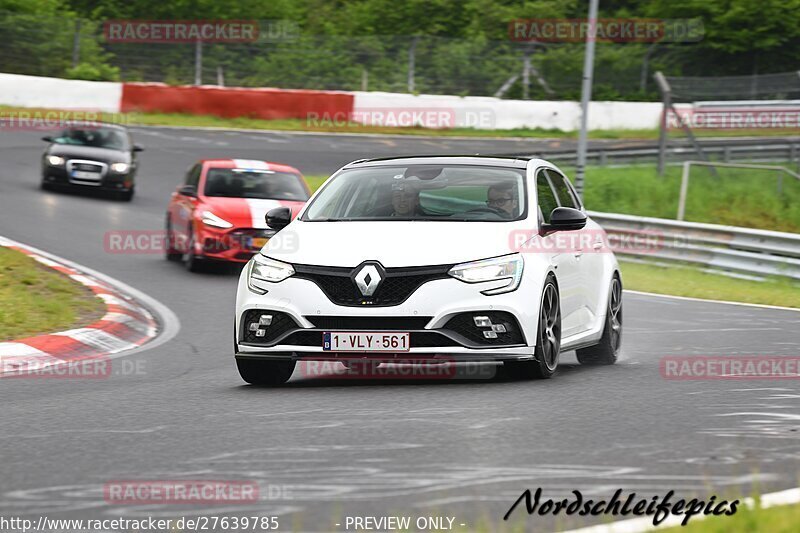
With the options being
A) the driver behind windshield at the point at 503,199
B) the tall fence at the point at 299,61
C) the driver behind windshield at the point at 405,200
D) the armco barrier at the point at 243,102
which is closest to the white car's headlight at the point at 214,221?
the driver behind windshield at the point at 405,200

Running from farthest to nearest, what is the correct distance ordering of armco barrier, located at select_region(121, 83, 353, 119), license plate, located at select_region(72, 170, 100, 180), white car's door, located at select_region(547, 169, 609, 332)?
1. armco barrier, located at select_region(121, 83, 353, 119)
2. license plate, located at select_region(72, 170, 100, 180)
3. white car's door, located at select_region(547, 169, 609, 332)

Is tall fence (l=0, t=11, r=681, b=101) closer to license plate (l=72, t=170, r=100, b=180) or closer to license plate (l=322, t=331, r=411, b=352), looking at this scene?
license plate (l=72, t=170, r=100, b=180)

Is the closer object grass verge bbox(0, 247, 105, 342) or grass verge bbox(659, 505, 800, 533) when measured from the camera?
grass verge bbox(659, 505, 800, 533)

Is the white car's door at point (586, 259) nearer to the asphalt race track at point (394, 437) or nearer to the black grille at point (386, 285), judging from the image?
the asphalt race track at point (394, 437)

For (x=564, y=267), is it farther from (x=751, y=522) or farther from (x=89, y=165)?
(x=89, y=165)

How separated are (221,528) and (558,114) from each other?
40.6m

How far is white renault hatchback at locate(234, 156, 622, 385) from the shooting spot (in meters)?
8.86

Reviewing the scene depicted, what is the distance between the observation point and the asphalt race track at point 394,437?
5.73 m

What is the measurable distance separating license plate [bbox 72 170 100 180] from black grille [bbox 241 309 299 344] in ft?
60.5

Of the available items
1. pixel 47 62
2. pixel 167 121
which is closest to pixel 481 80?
pixel 167 121

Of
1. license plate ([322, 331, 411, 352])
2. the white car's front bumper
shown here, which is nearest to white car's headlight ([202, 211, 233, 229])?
the white car's front bumper

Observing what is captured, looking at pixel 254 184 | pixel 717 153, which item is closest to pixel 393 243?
pixel 254 184

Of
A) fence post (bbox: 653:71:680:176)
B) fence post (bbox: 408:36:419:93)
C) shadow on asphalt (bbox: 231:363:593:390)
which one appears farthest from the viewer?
fence post (bbox: 408:36:419:93)

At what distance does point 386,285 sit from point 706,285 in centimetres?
1324
